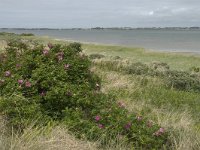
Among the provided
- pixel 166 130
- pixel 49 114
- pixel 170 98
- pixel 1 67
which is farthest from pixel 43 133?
pixel 170 98

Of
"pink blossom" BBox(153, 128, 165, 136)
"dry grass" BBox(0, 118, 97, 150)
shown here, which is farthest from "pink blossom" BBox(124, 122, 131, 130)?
"dry grass" BBox(0, 118, 97, 150)

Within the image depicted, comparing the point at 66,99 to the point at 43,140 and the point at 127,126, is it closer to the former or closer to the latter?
the point at 127,126

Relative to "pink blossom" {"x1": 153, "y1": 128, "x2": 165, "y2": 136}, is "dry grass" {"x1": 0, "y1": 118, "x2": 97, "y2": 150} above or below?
above

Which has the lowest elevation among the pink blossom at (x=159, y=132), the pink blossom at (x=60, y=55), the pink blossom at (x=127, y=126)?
the pink blossom at (x=159, y=132)

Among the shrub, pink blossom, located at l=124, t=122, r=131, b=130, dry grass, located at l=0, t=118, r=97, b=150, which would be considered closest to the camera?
dry grass, located at l=0, t=118, r=97, b=150

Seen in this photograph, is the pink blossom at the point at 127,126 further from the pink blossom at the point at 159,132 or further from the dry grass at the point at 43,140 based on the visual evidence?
the dry grass at the point at 43,140

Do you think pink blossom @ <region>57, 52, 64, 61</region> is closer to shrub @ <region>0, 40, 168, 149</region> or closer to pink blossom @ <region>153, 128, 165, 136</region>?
shrub @ <region>0, 40, 168, 149</region>

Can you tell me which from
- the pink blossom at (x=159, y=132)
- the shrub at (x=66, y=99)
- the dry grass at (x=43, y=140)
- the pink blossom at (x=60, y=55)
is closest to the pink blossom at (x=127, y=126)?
the shrub at (x=66, y=99)

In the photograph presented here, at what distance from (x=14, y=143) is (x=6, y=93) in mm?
1837

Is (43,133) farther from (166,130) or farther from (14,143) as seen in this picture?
(166,130)

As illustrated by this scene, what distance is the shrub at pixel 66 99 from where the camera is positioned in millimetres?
5445

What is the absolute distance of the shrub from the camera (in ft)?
17.9

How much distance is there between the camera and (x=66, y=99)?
236 inches

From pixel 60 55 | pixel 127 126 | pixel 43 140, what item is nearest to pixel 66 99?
pixel 127 126
